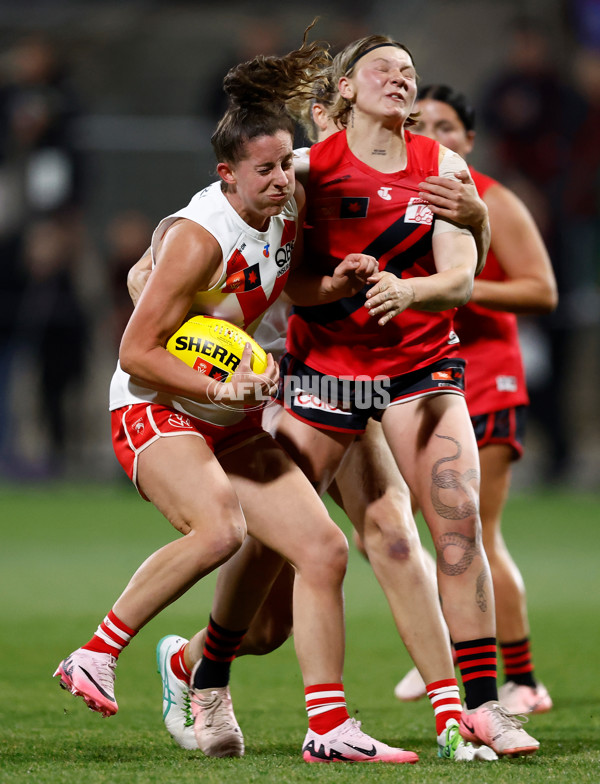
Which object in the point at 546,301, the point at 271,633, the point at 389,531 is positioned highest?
the point at 546,301

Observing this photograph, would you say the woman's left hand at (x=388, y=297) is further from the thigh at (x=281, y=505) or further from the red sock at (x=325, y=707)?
the red sock at (x=325, y=707)

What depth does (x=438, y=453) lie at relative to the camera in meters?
4.12

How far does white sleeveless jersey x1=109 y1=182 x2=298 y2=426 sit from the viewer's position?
4.00m

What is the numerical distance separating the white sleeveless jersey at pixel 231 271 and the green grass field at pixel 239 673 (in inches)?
45.2

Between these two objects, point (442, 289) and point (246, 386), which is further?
point (442, 289)

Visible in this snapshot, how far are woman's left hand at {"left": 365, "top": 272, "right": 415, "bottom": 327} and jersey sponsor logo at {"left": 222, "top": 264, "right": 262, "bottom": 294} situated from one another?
0.41m

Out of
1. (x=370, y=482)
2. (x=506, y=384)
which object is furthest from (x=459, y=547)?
(x=506, y=384)

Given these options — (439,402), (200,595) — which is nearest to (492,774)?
(439,402)

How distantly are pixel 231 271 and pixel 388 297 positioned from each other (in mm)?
533

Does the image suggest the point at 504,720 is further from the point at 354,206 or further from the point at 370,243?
the point at 354,206

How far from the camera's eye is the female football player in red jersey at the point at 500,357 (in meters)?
5.23

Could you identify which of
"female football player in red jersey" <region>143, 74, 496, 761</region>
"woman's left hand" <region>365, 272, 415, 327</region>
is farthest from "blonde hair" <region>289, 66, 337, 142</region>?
"woman's left hand" <region>365, 272, 415, 327</region>

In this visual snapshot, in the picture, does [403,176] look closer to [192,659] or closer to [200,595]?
[192,659]

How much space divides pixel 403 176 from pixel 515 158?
8.90m
